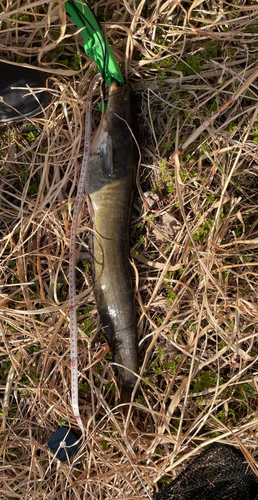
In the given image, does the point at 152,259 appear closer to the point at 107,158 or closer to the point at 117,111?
the point at 107,158

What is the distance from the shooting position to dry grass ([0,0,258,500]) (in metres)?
2.92

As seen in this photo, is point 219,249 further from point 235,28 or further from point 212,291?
point 235,28

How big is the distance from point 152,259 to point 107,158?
101cm

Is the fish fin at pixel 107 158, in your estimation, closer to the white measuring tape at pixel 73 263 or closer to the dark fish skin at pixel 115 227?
the dark fish skin at pixel 115 227

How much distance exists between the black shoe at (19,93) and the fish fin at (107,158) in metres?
0.75

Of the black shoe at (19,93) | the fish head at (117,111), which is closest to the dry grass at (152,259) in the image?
the black shoe at (19,93)

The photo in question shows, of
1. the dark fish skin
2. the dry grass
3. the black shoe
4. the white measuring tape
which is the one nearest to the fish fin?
the dark fish skin

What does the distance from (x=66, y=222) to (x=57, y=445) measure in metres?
2.00

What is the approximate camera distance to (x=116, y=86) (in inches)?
113

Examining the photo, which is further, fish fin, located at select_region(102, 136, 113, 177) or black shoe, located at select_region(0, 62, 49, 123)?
black shoe, located at select_region(0, 62, 49, 123)

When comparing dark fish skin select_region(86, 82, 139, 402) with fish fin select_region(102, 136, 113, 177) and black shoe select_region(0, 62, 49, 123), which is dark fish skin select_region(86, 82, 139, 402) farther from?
black shoe select_region(0, 62, 49, 123)

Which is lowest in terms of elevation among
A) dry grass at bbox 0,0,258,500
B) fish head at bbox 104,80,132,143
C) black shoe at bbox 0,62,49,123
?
dry grass at bbox 0,0,258,500

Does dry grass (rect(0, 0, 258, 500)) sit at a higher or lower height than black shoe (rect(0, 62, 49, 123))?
lower

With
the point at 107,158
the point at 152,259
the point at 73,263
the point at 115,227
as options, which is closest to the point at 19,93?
the point at 107,158
